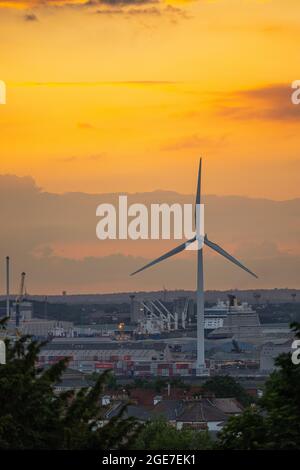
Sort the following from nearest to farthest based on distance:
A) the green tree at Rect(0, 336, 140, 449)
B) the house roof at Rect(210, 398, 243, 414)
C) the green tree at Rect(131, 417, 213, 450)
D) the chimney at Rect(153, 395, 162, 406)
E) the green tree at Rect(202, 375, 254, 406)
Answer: the green tree at Rect(0, 336, 140, 449) < the green tree at Rect(131, 417, 213, 450) < the house roof at Rect(210, 398, 243, 414) < the green tree at Rect(202, 375, 254, 406) < the chimney at Rect(153, 395, 162, 406)

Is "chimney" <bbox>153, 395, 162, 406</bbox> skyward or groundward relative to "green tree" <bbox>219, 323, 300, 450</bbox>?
skyward

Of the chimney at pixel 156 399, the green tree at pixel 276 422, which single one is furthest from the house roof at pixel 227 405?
the green tree at pixel 276 422

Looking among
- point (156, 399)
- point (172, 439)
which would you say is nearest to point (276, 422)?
point (172, 439)

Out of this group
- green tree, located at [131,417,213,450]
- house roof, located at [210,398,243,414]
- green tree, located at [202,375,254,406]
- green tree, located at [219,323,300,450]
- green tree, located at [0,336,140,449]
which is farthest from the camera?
green tree, located at [202,375,254,406]

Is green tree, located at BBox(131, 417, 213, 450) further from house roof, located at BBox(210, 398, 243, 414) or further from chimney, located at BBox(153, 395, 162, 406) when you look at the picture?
chimney, located at BBox(153, 395, 162, 406)

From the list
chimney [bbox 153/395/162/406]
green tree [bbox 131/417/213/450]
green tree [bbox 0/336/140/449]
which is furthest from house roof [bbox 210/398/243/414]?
green tree [bbox 0/336/140/449]

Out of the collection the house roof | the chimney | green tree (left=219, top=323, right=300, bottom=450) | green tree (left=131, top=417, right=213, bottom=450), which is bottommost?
green tree (left=219, top=323, right=300, bottom=450)

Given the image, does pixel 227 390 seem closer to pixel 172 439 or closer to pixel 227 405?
pixel 227 405

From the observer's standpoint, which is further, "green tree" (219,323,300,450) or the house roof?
the house roof
